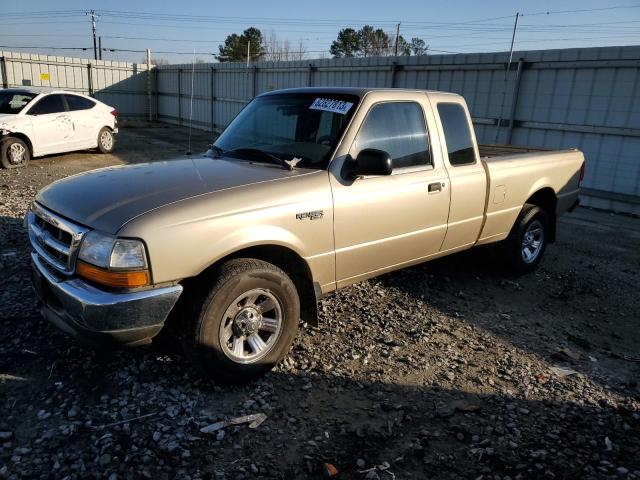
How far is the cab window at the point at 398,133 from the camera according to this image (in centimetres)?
404

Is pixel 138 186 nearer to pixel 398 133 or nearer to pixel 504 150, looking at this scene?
pixel 398 133

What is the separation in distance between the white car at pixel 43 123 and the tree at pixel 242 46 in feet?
107

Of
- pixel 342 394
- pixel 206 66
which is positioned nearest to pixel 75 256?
pixel 342 394

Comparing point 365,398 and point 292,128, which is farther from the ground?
point 292,128


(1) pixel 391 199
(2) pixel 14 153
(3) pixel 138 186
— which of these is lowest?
(2) pixel 14 153

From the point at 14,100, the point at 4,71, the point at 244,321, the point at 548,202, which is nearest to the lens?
the point at 244,321

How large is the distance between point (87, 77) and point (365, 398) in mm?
25178

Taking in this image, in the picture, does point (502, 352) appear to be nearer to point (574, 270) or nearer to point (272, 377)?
point (272, 377)

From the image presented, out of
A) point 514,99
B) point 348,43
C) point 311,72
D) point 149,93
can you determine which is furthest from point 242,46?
point 514,99

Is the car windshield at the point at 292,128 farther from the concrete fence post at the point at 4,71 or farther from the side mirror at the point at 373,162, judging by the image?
the concrete fence post at the point at 4,71

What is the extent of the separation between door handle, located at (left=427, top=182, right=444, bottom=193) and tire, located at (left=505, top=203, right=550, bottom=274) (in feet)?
5.55

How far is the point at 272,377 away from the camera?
11.9 ft

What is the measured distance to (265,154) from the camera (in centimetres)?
405

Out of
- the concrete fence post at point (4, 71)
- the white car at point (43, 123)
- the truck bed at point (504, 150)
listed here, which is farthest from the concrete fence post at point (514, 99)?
the concrete fence post at point (4, 71)
